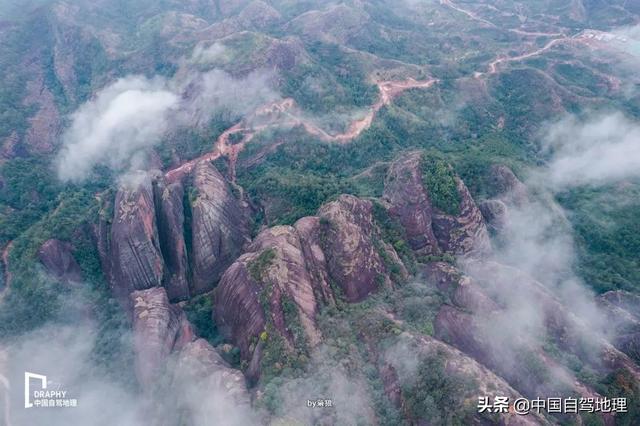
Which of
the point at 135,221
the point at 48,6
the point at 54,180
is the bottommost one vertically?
the point at 54,180

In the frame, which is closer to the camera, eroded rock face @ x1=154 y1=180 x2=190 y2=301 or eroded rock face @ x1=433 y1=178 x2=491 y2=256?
eroded rock face @ x1=154 y1=180 x2=190 y2=301

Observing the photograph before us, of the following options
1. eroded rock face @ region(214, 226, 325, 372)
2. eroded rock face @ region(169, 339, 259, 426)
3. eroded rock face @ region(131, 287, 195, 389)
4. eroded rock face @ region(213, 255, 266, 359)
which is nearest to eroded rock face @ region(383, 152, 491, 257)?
eroded rock face @ region(214, 226, 325, 372)

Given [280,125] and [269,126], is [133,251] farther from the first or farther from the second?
[280,125]

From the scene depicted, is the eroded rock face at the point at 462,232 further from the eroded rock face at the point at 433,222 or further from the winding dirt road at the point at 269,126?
the winding dirt road at the point at 269,126

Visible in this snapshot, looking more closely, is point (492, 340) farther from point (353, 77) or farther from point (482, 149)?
point (353, 77)

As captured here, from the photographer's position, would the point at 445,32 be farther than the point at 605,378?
Yes

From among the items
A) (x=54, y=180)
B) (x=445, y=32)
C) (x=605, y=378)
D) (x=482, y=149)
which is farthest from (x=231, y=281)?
(x=445, y=32)

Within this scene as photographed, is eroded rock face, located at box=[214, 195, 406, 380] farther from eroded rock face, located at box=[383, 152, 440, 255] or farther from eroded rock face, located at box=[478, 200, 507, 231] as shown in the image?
eroded rock face, located at box=[478, 200, 507, 231]
